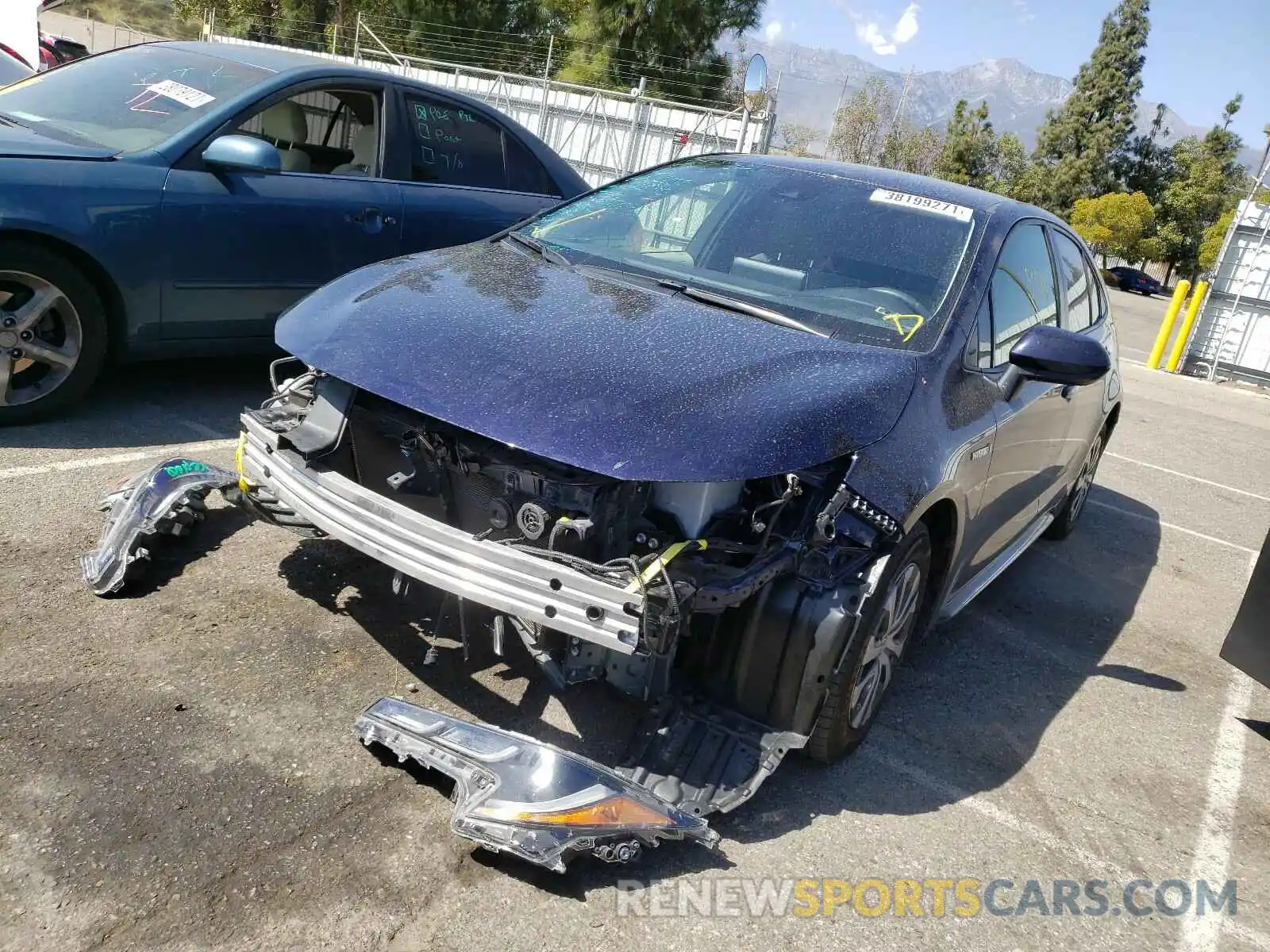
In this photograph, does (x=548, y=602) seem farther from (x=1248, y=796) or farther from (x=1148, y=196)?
(x=1148, y=196)

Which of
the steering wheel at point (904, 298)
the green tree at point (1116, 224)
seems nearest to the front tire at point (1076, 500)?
the steering wheel at point (904, 298)

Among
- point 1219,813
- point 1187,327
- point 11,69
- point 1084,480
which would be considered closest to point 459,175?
point 1084,480

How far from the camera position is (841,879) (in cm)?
259

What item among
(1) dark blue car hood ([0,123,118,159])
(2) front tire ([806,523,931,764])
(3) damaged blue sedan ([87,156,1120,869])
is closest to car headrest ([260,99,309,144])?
(1) dark blue car hood ([0,123,118,159])

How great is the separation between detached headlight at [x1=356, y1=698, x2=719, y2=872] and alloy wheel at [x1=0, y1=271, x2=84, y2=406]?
2727 mm

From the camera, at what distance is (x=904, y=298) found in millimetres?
3289

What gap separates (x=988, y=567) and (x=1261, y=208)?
12.8 m

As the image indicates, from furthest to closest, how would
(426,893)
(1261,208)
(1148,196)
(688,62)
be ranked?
(1148,196), (688,62), (1261,208), (426,893)

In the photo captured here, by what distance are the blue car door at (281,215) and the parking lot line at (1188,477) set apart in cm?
624

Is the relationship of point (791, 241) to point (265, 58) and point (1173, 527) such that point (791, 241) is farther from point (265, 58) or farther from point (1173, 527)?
point (1173, 527)

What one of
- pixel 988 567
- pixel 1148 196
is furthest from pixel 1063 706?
pixel 1148 196

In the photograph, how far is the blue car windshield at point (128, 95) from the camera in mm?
4641

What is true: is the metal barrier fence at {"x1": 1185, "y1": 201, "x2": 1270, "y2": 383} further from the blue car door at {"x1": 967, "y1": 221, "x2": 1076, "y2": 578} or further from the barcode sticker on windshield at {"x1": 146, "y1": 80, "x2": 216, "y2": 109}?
the barcode sticker on windshield at {"x1": 146, "y1": 80, "x2": 216, "y2": 109}

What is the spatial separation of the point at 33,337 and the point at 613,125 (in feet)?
44.6
